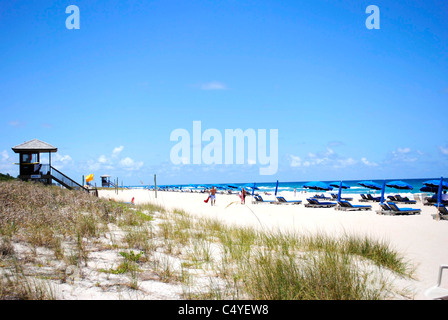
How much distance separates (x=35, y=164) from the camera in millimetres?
22609

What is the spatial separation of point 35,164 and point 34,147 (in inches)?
48.8

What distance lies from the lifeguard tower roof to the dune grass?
16774mm

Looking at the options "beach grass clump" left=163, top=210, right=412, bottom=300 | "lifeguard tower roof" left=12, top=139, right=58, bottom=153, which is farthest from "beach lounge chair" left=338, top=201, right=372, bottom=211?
"lifeguard tower roof" left=12, top=139, right=58, bottom=153

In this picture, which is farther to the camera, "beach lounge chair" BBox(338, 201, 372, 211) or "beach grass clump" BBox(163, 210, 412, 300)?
"beach lounge chair" BBox(338, 201, 372, 211)

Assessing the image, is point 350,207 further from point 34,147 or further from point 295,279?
point 34,147

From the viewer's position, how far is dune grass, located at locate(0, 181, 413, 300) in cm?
360

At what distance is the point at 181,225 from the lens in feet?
26.4

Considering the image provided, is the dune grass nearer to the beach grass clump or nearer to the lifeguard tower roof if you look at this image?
the beach grass clump

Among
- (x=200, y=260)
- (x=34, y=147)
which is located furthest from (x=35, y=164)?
(x=200, y=260)

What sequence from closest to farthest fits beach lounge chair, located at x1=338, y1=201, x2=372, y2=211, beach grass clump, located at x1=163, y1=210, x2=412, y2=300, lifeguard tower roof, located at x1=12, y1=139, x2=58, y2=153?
beach grass clump, located at x1=163, y1=210, x2=412, y2=300, beach lounge chair, located at x1=338, y1=201, x2=372, y2=211, lifeguard tower roof, located at x1=12, y1=139, x2=58, y2=153

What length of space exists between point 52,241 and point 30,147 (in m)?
20.8

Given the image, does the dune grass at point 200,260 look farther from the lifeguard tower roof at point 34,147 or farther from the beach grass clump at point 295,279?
the lifeguard tower roof at point 34,147

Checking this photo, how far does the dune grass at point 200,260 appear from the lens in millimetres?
3600
